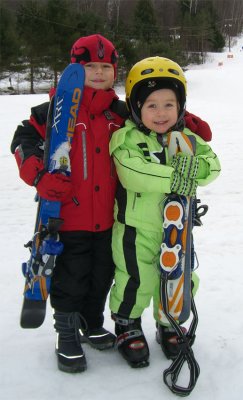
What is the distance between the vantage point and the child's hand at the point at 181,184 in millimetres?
2217

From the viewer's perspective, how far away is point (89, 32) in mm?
34500

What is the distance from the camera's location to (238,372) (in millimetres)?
2424

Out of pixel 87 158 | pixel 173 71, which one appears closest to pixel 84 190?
pixel 87 158

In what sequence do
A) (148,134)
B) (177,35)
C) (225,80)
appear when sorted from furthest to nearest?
1. (177,35)
2. (225,80)
3. (148,134)

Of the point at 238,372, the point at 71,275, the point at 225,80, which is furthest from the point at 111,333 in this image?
the point at 225,80

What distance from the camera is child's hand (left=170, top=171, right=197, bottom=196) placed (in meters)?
2.22

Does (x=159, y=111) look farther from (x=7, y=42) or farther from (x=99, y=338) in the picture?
(x=7, y=42)

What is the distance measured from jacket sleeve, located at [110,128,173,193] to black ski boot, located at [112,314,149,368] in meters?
0.82

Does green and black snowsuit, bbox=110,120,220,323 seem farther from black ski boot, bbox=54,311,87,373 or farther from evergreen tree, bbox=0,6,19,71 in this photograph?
evergreen tree, bbox=0,6,19,71

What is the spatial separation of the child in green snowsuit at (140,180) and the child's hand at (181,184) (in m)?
0.02

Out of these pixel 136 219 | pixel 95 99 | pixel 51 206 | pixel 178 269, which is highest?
pixel 95 99

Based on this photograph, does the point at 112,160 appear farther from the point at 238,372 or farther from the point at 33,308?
the point at 238,372

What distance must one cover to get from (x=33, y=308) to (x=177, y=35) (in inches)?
2085

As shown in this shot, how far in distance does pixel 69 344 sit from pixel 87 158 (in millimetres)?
1079
